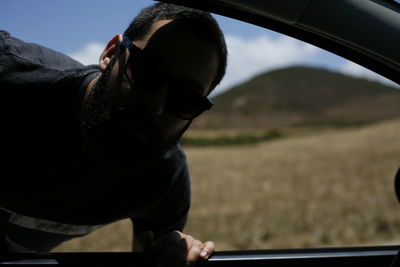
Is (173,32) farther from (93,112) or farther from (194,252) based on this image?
(194,252)

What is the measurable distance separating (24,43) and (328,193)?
9.41 m

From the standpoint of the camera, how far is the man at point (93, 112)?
175cm

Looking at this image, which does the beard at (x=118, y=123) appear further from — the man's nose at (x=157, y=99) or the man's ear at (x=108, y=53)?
the man's ear at (x=108, y=53)

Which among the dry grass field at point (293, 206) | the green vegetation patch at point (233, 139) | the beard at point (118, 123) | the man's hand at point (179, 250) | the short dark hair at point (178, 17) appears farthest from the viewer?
the green vegetation patch at point (233, 139)

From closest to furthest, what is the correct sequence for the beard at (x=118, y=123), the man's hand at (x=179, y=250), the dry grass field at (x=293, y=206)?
the man's hand at (x=179, y=250), the beard at (x=118, y=123), the dry grass field at (x=293, y=206)

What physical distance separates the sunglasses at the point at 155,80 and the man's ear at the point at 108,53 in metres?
0.20

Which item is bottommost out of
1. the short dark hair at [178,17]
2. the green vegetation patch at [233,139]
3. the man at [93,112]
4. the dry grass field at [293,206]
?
the green vegetation patch at [233,139]

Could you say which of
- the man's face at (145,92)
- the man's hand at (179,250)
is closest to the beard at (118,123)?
the man's face at (145,92)

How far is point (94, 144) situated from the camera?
1.79m

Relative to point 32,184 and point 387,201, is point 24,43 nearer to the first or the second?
point 32,184

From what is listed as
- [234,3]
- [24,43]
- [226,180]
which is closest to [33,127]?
[24,43]

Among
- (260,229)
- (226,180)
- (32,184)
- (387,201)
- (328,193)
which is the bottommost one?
(226,180)

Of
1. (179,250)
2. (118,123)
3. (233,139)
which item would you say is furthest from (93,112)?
(233,139)

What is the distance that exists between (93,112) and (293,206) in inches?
303
